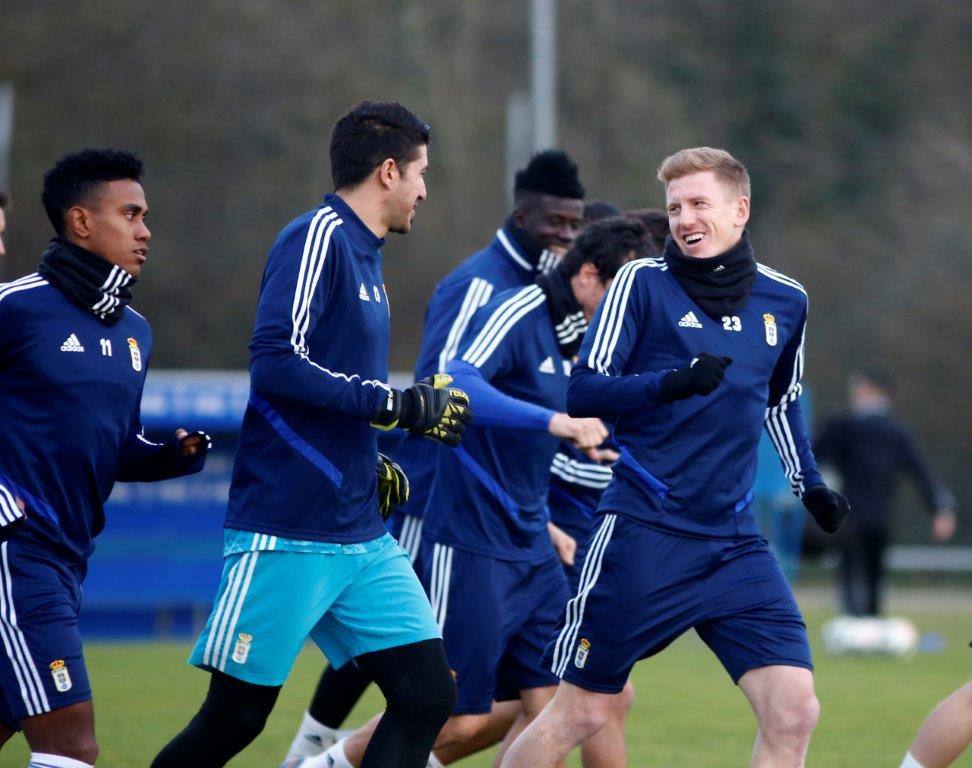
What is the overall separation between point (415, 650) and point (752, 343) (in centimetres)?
161

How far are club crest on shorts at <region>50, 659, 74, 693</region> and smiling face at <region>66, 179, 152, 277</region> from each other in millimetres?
1348

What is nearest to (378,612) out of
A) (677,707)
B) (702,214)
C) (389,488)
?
(389,488)

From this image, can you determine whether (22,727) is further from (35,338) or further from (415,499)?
(415,499)

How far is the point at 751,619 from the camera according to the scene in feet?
19.4

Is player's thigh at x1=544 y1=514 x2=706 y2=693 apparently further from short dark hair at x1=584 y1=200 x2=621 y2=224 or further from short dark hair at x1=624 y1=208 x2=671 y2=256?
short dark hair at x1=584 y1=200 x2=621 y2=224

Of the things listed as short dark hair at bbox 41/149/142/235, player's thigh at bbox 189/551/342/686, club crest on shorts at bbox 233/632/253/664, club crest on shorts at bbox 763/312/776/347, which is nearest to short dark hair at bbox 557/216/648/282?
club crest on shorts at bbox 763/312/776/347

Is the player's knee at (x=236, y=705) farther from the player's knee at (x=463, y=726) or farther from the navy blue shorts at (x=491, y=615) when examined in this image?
the player's knee at (x=463, y=726)

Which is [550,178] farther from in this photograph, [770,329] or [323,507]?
[323,507]

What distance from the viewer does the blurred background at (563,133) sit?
27250mm

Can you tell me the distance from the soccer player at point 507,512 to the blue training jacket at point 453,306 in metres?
0.22

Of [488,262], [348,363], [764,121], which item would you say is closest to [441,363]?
[488,262]

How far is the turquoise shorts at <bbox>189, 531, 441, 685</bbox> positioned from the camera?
17.9 ft

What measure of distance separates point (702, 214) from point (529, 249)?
174cm

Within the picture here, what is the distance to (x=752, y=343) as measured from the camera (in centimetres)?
605
